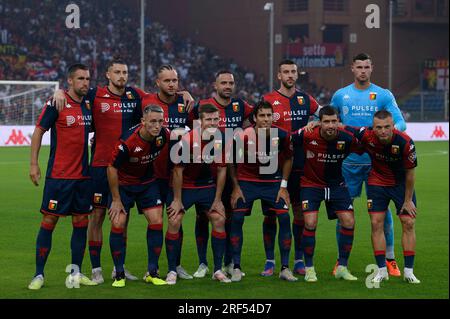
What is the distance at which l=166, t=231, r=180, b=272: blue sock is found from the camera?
348 inches

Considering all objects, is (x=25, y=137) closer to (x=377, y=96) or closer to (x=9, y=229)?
(x=9, y=229)

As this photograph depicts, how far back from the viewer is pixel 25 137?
30.4 m

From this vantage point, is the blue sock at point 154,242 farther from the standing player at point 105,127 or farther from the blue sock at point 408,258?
the blue sock at point 408,258

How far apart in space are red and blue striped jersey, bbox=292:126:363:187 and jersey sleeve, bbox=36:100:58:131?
240cm

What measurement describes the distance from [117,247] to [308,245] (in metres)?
1.93

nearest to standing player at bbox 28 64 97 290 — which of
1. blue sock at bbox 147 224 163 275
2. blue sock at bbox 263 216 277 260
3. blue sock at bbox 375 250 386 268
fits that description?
blue sock at bbox 147 224 163 275

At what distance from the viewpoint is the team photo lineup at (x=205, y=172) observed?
8586 millimetres

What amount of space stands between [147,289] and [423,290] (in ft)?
8.49

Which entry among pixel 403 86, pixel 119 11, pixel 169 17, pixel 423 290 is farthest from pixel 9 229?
pixel 403 86

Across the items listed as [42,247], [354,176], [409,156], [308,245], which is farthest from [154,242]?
[409,156]

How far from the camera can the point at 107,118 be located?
9055mm

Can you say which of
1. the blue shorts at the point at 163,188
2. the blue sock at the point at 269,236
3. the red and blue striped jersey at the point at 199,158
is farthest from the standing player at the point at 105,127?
the blue sock at the point at 269,236

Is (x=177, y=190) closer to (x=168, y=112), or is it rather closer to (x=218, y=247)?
(x=218, y=247)
